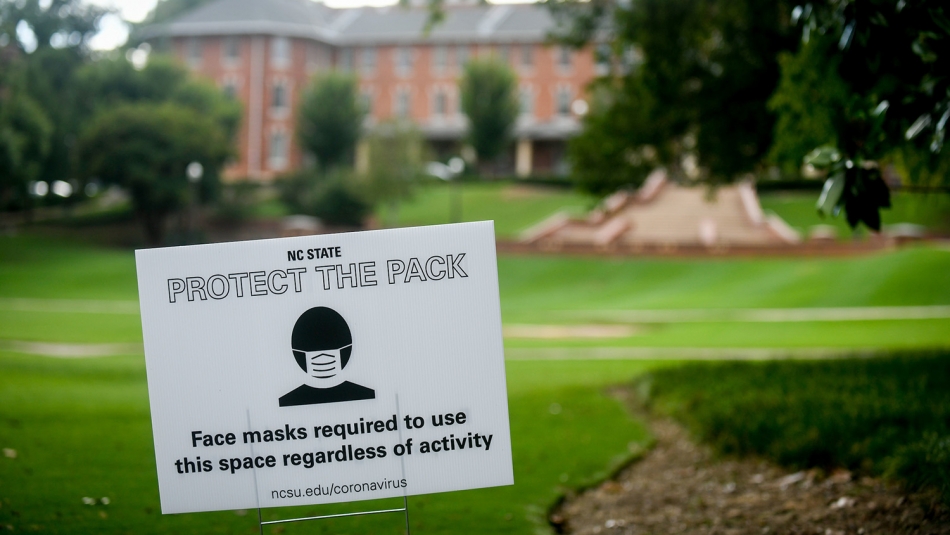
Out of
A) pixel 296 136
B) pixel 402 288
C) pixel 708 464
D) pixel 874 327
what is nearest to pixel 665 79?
pixel 708 464

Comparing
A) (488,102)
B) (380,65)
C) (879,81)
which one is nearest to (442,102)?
(380,65)

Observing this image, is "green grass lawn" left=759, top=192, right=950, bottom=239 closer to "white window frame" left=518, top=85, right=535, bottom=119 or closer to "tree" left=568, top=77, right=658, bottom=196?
"white window frame" left=518, top=85, right=535, bottom=119

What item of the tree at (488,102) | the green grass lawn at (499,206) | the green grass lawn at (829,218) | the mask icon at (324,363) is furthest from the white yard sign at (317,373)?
the tree at (488,102)

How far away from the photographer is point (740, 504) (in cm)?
670

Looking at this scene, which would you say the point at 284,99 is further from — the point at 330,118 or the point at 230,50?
the point at 330,118

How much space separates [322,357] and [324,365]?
39 millimetres

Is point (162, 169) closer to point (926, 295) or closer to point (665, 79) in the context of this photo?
point (926, 295)

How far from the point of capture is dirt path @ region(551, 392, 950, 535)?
225 inches

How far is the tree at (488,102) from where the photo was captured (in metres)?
61.0

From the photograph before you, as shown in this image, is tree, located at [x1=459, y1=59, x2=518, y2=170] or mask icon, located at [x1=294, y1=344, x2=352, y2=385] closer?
mask icon, located at [x1=294, y1=344, x2=352, y2=385]

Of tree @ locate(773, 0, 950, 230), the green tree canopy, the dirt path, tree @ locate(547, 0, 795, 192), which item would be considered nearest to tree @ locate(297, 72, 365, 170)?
the green tree canopy

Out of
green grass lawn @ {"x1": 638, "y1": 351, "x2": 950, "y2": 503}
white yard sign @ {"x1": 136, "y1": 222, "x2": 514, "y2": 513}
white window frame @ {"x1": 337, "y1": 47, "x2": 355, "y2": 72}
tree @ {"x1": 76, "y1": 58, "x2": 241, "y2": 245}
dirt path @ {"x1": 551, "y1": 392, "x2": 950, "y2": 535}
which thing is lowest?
dirt path @ {"x1": 551, "y1": 392, "x2": 950, "y2": 535}

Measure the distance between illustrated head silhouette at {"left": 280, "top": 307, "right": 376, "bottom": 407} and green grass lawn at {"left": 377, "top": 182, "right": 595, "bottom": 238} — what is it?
146 ft

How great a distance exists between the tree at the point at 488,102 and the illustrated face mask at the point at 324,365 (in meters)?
57.9
